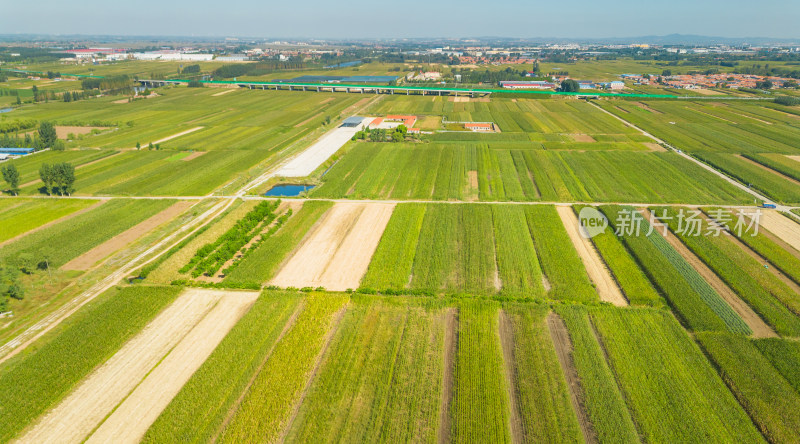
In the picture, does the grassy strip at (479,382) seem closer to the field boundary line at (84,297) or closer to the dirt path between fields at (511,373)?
the dirt path between fields at (511,373)

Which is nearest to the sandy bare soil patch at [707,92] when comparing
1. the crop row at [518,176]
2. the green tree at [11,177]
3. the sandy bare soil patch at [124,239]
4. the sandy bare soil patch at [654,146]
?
the sandy bare soil patch at [654,146]

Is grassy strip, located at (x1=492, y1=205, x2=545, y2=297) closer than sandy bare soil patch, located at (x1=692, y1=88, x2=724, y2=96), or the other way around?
grassy strip, located at (x1=492, y1=205, x2=545, y2=297)

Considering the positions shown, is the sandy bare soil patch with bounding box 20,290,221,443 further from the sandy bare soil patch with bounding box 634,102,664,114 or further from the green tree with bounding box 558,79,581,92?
the green tree with bounding box 558,79,581,92

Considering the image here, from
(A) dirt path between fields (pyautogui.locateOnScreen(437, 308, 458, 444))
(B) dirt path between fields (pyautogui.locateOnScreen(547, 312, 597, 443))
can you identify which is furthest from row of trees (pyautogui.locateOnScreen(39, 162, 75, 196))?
(B) dirt path between fields (pyautogui.locateOnScreen(547, 312, 597, 443))

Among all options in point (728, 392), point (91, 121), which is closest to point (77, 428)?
point (728, 392)

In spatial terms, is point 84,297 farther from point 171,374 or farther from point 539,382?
point 539,382

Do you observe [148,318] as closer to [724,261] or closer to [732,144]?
[724,261]
